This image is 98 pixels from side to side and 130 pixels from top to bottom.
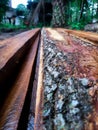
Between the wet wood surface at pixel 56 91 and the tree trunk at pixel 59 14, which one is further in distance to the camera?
the tree trunk at pixel 59 14

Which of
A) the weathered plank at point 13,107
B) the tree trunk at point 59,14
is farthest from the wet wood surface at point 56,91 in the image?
the tree trunk at point 59,14

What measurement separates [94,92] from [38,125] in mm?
140

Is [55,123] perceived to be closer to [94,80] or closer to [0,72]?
[94,80]

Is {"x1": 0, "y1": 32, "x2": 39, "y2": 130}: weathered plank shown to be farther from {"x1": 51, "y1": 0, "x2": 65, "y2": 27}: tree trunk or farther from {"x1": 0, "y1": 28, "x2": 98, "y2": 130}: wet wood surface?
{"x1": 51, "y1": 0, "x2": 65, "y2": 27}: tree trunk

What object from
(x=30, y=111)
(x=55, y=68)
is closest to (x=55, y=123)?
(x=30, y=111)

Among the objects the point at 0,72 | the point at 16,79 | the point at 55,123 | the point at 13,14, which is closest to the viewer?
the point at 55,123

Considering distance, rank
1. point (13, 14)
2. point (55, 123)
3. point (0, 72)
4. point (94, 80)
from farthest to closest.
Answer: point (13, 14)
point (0, 72)
point (94, 80)
point (55, 123)

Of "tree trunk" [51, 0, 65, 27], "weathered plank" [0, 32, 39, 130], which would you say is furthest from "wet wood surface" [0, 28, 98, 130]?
"tree trunk" [51, 0, 65, 27]

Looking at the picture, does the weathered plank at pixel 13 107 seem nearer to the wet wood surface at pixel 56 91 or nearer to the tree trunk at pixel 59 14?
the wet wood surface at pixel 56 91

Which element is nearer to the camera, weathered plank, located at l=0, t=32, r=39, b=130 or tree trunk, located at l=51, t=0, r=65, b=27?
Answer: weathered plank, located at l=0, t=32, r=39, b=130

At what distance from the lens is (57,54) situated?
0.78m

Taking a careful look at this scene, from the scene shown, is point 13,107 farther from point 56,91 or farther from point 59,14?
point 59,14

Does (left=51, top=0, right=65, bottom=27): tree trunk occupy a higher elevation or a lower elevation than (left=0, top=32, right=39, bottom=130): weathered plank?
higher

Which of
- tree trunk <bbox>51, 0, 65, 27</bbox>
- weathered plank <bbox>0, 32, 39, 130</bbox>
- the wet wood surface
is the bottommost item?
weathered plank <bbox>0, 32, 39, 130</bbox>
